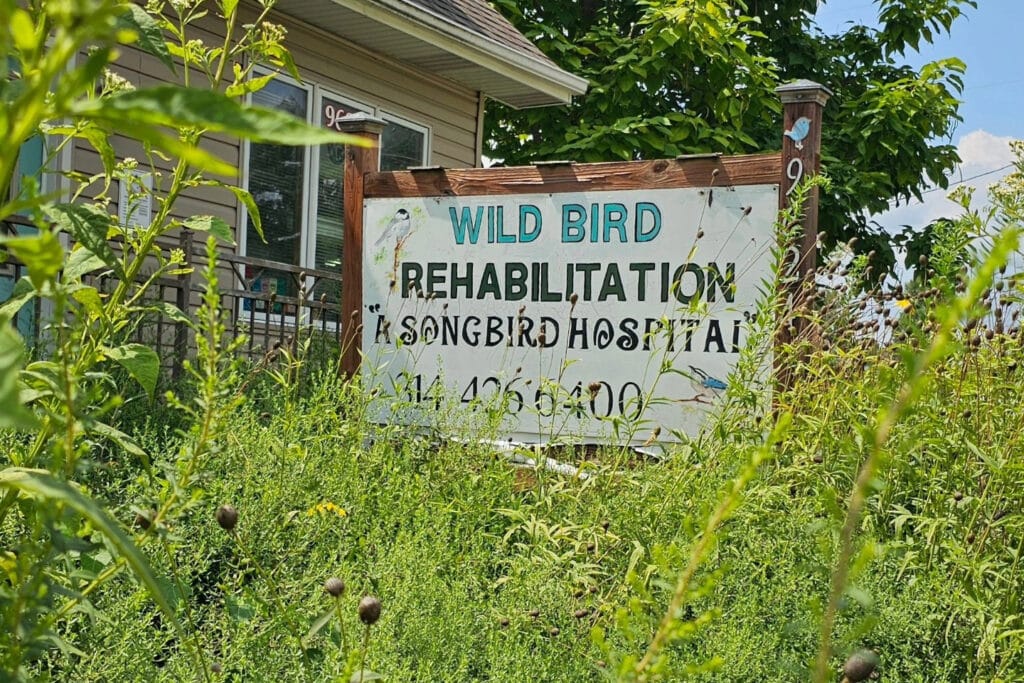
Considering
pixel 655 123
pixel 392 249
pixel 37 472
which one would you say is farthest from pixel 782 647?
pixel 655 123

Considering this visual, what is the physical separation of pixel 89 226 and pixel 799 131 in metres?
4.10

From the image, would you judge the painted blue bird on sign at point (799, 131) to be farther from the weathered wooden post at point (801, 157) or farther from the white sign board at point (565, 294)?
the white sign board at point (565, 294)

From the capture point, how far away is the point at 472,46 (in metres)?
10.1

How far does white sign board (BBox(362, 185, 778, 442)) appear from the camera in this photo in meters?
5.13

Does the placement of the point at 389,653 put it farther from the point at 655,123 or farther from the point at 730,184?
the point at 655,123

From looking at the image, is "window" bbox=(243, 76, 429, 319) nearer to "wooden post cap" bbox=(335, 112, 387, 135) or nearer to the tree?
"wooden post cap" bbox=(335, 112, 387, 135)

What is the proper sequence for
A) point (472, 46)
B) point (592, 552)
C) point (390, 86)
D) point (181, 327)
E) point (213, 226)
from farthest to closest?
point (390, 86), point (472, 46), point (181, 327), point (592, 552), point (213, 226)

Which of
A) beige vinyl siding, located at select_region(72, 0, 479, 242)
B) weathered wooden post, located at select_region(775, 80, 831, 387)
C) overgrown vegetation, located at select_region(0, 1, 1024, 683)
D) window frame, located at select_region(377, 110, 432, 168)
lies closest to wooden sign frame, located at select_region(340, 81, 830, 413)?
weathered wooden post, located at select_region(775, 80, 831, 387)

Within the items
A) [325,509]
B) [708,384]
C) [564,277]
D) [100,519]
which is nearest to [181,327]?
[564,277]

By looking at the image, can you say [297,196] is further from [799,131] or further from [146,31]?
[146,31]

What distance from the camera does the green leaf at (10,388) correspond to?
26.0 inches

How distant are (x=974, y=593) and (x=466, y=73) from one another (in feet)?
28.7

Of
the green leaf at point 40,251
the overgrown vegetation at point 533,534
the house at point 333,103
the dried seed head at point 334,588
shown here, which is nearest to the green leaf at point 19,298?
the overgrown vegetation at point 533,534

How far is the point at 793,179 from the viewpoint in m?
5.04
